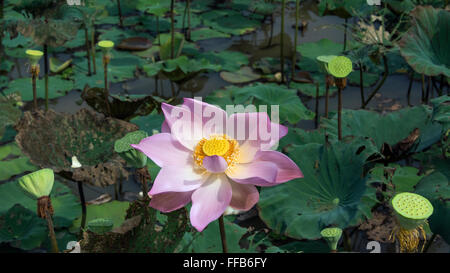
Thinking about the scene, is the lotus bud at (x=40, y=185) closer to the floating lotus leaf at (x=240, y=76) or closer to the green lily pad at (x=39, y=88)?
the green lily pad at (x=39, y=88)

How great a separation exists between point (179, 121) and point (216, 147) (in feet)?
0.27

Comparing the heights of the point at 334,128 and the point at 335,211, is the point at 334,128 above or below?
above

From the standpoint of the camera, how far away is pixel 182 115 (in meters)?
0.85

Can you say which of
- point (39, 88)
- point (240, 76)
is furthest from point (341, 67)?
point (39, 88)

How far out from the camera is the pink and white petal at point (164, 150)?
2.63ft

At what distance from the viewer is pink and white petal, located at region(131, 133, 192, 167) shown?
2.63ft

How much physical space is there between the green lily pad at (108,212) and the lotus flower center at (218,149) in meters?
0.80

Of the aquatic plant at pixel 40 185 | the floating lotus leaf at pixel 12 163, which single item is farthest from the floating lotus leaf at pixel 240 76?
the aquatic plant at pixel 40 185

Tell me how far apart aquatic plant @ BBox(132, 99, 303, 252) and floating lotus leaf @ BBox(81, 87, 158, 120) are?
1.02 meters

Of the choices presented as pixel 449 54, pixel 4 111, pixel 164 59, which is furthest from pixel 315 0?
pixel 4 111

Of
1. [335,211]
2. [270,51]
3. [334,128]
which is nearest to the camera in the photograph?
[335,211]

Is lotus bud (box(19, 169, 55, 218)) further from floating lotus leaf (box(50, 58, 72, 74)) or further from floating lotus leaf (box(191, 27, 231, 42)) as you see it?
floating lotus leaf (box(191, 27, 231, 42))
